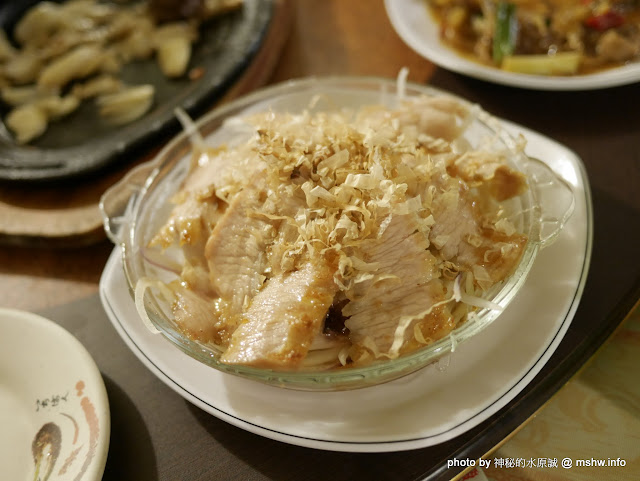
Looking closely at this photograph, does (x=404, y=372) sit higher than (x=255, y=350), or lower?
lower

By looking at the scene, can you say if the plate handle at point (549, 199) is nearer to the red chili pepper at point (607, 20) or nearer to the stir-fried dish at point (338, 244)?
the stir-fried dish at point (338, 244)

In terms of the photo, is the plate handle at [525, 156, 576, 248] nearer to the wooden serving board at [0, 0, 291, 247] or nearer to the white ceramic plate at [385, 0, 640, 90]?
the white ceramic plate at [385, 0, 640, 90]

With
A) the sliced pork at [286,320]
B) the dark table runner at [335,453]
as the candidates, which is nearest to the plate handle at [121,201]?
the dark table runner at [335,453]

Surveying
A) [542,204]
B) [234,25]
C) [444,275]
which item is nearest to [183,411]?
[444,275]

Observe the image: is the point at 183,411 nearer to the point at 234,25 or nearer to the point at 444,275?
the point at 444,275

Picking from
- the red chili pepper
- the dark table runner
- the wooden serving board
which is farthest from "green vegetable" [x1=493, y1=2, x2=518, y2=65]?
the wooden serving board

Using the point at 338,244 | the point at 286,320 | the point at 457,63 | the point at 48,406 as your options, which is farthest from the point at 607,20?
the point at 48,406
